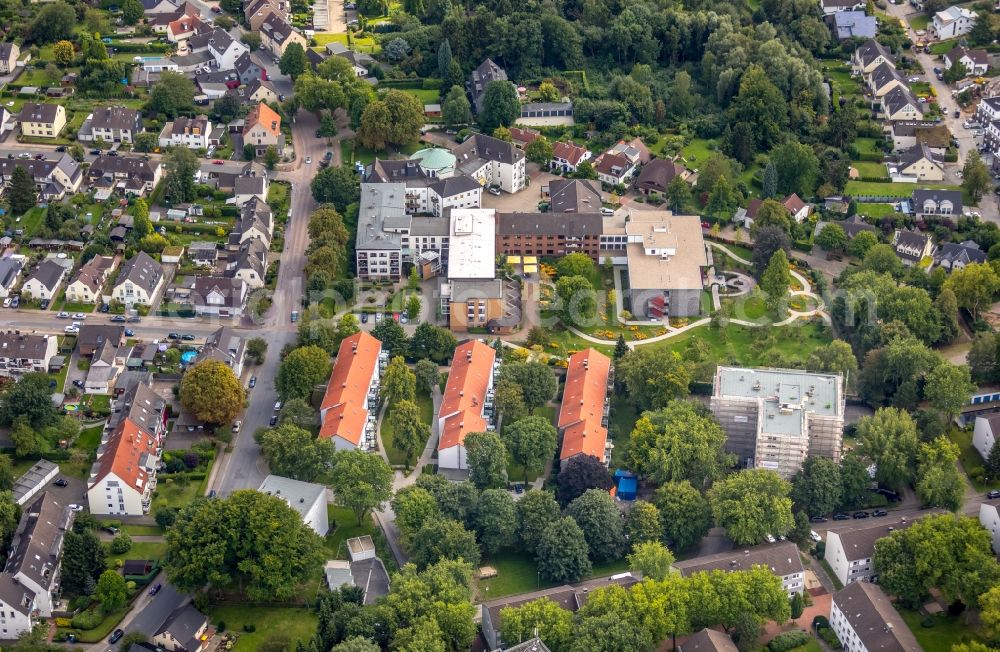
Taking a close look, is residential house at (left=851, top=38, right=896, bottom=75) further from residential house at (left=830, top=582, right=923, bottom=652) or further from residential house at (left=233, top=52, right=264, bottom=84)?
residential house at (left=830, top=582, right=923, bottom=652)

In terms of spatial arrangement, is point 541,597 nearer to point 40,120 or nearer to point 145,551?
point 145,551

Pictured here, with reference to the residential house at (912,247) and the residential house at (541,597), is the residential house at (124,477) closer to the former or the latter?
the residential house at (541,597)

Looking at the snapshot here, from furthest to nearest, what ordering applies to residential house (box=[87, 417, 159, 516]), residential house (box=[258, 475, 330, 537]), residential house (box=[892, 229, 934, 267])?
residential house (box=[892, 229, 934, 267])
residential house (box=[87, 417, 159, 516])
residential house (box=[258, 475, 330, 537])

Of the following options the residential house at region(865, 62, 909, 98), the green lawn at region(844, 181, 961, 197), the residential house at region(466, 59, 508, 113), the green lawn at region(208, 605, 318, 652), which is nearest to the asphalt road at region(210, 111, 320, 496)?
the green lawn at region(208, 605, 318, 652)

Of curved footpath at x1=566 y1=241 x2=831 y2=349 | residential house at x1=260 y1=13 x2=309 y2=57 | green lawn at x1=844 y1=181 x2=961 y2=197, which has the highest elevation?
residential house at x1=260 y1=13 x2=309 y2=57

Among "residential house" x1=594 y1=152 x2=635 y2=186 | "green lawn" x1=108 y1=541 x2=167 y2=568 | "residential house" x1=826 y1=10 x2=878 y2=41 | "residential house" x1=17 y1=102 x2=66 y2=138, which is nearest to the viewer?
"green lawn" x1=108 y1=541 x2=167 y2=568

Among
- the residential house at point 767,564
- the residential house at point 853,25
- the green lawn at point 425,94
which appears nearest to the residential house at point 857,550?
the residential house at point 767,564

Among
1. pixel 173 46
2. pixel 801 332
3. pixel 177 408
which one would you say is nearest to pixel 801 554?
pixel 801 332

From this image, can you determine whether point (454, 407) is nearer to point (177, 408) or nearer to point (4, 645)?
point (177, 408)
